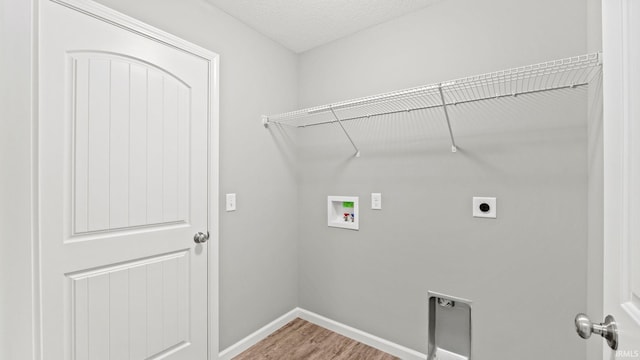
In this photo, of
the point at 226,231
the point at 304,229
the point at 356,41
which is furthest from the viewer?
the point at 304,229

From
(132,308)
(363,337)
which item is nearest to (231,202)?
(132,308)

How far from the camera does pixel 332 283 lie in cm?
221

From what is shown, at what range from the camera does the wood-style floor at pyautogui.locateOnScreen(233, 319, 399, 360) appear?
1877mm

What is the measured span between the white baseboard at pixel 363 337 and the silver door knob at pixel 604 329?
137 cm

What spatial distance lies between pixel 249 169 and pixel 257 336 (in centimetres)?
126

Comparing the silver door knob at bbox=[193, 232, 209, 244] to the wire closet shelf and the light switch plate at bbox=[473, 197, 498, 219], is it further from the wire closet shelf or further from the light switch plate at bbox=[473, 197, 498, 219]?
the light switch plate at bbox=[473, 197, 498, 219]

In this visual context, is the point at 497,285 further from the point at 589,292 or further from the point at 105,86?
the point at 105,86

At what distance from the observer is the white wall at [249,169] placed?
1.81m

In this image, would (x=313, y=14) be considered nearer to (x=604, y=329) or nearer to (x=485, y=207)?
(x=485, y=207)

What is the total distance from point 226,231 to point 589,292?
6.59ft

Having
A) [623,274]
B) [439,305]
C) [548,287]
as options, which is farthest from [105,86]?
[548,287]

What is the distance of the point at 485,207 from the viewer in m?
1.56

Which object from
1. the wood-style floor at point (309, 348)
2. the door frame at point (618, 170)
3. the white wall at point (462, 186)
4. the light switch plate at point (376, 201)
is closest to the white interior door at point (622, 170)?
the door frame at point (618, 170)

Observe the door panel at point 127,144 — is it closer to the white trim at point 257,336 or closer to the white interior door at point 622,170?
the white trim at point 257,336
